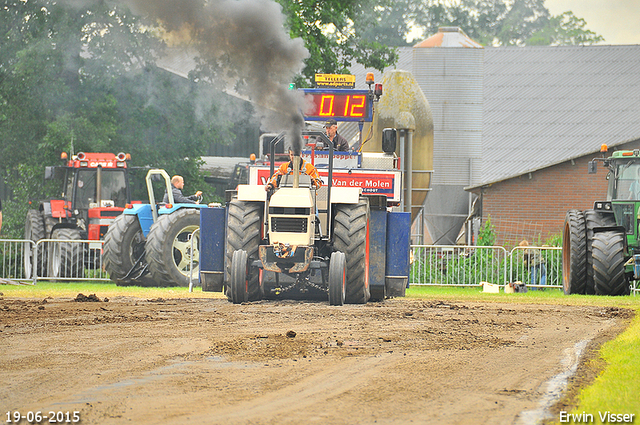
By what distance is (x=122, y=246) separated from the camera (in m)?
18.0

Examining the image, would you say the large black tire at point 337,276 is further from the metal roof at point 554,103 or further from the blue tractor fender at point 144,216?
the metal roof at point 554,103

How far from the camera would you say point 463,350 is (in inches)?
333

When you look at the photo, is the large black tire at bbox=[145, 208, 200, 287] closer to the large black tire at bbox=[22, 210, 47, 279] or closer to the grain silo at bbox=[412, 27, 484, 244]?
the large black tire at bbox=[22, 210, 47, 279]

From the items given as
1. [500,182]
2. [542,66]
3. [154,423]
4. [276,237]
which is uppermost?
[542,66]

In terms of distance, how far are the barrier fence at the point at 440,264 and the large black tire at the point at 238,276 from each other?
8066 millimetres

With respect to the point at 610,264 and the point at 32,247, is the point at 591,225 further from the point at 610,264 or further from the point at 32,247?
the point at 32,247

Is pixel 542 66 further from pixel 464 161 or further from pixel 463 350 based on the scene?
pixel 463 350

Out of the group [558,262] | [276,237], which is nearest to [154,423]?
[276,237]

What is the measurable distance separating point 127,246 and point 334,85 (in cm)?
522

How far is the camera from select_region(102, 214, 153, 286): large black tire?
59.0ft

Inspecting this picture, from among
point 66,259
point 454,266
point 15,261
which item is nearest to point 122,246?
point 66,259

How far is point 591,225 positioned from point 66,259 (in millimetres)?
11363

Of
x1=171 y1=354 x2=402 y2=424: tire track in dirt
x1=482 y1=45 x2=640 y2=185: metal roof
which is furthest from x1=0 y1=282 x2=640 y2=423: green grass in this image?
x1=482 y1=45 x2=640 y2=185: metal roof

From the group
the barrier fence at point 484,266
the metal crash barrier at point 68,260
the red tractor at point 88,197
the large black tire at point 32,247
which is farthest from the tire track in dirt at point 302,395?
the red tractor at point 88,197
